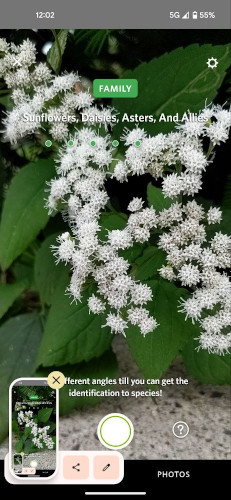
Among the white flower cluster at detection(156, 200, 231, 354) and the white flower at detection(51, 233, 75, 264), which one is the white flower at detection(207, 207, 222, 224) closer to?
the white flower cluster at detection(156, 200, 231, 354)

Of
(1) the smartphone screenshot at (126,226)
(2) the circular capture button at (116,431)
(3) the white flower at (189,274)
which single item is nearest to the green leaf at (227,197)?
(1) the smartphone screenshot at (126,226)

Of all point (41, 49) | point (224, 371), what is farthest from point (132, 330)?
point (41, 49)

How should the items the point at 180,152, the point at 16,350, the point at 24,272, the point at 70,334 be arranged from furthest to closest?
the point at 24,272 → the point at 16,350 → the point at 70,334 → the point at 180,152

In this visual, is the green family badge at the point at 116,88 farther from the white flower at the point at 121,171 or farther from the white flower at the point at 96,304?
the white flower at the point at 96,304

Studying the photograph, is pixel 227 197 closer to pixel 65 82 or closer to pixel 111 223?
pixel 111 223

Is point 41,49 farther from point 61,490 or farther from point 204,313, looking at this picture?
point 61,490

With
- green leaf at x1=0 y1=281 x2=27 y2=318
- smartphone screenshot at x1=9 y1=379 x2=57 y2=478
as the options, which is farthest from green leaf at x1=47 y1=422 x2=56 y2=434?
green leaf at x1=0 y1=281 x2=27 y2=318

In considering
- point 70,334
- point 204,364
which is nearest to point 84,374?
point 70,334
